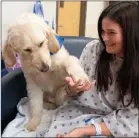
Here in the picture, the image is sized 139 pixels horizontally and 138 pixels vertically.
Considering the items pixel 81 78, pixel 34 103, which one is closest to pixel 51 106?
pixel 34 103

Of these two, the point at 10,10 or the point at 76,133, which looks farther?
the point at 10,10

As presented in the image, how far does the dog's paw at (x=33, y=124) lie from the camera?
612 millimetres

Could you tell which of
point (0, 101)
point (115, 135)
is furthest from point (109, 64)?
point (0, 101)

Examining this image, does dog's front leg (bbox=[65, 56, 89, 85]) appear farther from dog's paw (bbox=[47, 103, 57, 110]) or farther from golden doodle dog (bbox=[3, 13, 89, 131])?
dog's paw (bbox=[47, 103, 57, 110])

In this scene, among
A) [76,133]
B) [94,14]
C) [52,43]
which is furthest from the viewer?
[94,14]

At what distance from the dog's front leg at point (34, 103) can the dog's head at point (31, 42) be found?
0.11 m

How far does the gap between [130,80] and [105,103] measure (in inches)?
4.4

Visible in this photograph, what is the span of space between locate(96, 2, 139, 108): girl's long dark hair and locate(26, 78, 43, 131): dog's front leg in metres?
0.19

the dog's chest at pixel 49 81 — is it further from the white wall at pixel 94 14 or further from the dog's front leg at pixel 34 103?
the white wall at pixel 94 14

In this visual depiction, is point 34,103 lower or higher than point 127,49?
lower

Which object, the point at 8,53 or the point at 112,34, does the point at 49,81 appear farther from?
the point at 112,34

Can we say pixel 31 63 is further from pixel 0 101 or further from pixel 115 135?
pixel 115 135

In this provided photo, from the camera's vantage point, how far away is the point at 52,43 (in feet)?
2.20

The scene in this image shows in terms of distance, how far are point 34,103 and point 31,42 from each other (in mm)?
194
